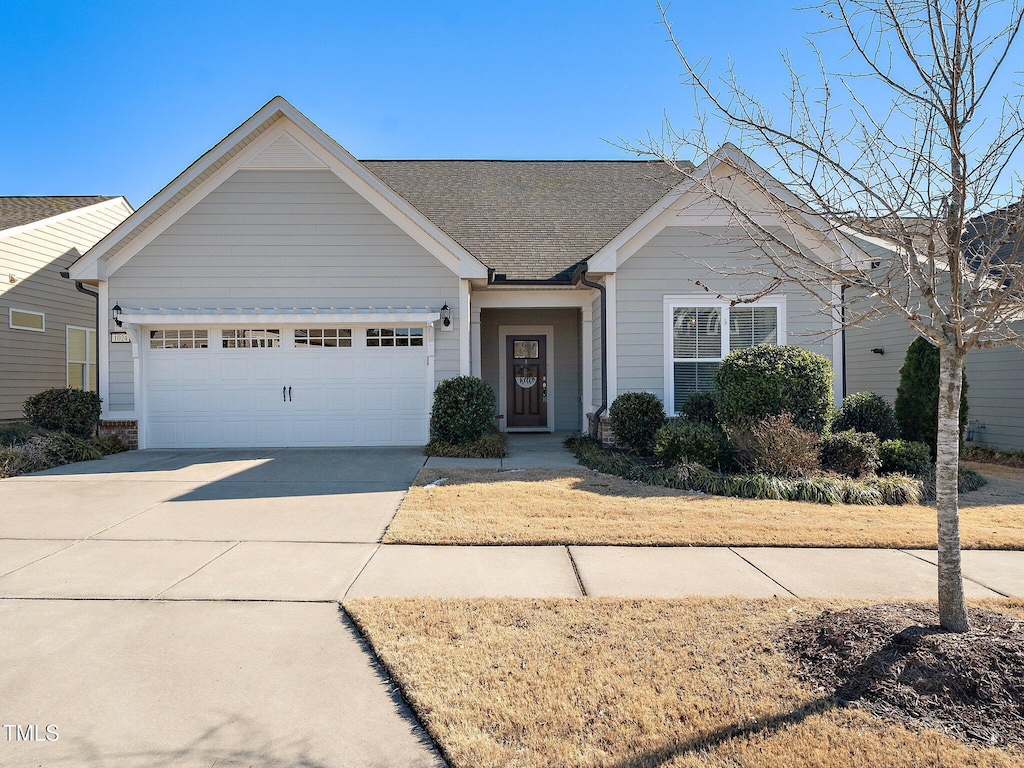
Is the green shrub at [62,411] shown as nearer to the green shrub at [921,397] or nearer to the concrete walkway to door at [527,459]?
the concrete walkway to door at [527,459]

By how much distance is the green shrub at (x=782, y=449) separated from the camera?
8.17 m

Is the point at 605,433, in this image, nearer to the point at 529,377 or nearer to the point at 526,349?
the point at 529,377

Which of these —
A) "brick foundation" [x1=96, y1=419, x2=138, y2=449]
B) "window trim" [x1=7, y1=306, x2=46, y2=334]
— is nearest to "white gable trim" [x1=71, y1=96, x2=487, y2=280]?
"brick foundation" [x1=96, y1=419, x2=138, y2=449]

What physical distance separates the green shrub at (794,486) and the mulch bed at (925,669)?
4112 millimetres

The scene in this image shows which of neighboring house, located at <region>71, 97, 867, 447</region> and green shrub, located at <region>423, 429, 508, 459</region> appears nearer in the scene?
green shrub, located at <region>423, 429, 508, 459</region>

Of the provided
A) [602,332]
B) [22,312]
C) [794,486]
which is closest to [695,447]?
[794,486]

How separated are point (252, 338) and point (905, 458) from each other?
10.9 m

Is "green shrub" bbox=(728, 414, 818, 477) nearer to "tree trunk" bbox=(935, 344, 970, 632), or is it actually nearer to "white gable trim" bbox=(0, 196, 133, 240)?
"tree trunk" bbox=(935, 344, 970, 632)

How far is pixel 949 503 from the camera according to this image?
10.9 ft

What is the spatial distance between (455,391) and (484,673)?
25.6 feet

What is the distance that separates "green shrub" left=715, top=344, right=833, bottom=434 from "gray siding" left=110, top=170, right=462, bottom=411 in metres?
5.24

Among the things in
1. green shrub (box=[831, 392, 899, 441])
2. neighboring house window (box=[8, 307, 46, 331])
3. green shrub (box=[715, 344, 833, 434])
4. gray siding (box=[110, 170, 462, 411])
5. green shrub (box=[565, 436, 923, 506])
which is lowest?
green shrub (box=[565, 436, 923, 506])

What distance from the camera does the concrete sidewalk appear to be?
4.45 metres

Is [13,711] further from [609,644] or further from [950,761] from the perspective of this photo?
[950,761]
